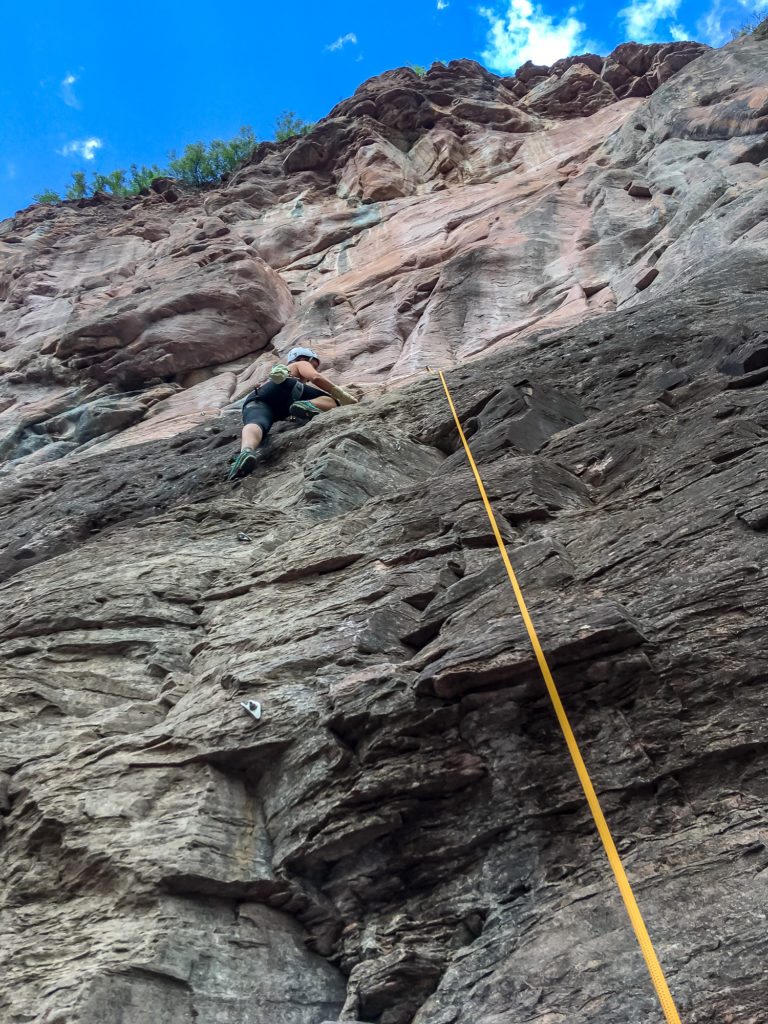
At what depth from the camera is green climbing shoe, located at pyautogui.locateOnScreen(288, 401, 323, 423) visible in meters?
11.4

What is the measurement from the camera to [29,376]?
20344 millimetres

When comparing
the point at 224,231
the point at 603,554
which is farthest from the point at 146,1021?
the point at 224,231

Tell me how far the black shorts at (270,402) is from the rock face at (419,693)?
1.55 feet

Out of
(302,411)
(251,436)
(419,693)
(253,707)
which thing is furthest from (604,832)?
(302,411)

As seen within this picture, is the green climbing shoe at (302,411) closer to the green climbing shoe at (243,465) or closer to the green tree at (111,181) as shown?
the green climbing shoe at (243,465)

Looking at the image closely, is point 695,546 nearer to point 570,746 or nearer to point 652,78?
point 570,746

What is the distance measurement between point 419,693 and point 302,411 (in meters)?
6.89

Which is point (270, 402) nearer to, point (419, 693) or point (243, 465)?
point (243, 465)

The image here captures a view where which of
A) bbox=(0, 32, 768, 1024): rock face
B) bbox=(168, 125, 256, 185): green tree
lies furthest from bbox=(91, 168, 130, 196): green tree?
bbox=(0, 32, 768, 1024): rock face

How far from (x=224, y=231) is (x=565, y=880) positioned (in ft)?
80.0

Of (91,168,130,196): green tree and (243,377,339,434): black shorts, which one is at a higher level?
(91,168,130,196): green tree

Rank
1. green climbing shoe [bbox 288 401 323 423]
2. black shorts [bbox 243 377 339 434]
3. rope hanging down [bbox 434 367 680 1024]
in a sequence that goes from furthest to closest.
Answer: green climbing shoe [bbox 288 401 323 423]
black shorts [bbox 243 377 339 434]
rope hanging down [bbox 434 367 680 1024]

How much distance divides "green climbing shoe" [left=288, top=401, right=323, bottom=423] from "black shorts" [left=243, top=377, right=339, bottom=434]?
14cm

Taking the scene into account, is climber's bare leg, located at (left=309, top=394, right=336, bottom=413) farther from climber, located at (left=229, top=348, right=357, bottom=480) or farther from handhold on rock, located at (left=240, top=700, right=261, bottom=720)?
handhold on rock, located at (left=240, top=700, right=261, bottom=720)
